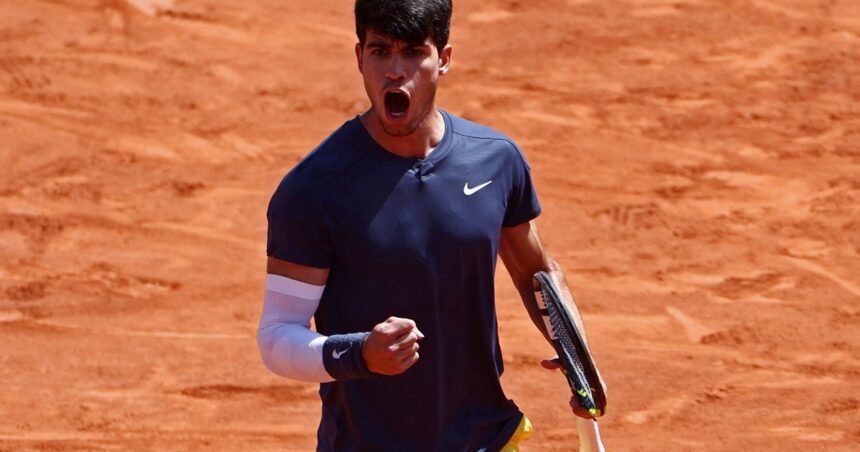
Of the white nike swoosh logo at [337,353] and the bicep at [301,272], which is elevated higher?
the bicep at [301,272]

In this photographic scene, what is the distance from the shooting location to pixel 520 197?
415cm

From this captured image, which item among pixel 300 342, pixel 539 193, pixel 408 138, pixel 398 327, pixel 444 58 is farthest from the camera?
pixel 539 193

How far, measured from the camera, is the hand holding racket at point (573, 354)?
4.12 m

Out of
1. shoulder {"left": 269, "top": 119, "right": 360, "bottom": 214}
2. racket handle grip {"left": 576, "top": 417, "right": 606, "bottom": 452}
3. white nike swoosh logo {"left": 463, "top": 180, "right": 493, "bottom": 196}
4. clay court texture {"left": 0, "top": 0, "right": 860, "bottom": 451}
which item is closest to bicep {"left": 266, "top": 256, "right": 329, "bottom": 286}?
shoulder {"left": 269, "top": 119, "right": 360, "bottom": 214}

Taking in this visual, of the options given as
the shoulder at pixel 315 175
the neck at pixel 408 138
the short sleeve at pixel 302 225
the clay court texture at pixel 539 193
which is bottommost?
the clay court texture at pixel 539 193

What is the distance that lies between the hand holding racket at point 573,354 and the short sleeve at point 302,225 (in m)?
0.76

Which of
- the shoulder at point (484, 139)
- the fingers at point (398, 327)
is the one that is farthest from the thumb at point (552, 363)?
the fingers at point (398, 327)

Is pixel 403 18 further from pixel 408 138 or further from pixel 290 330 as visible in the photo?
pixel 290 330

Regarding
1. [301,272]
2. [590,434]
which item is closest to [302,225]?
[301,272]

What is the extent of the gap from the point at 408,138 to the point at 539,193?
5.77m

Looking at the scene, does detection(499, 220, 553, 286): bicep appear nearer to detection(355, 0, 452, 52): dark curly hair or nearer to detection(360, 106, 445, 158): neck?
detection(360, 106, 445, 158): neck

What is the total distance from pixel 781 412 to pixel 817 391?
13.3 inches

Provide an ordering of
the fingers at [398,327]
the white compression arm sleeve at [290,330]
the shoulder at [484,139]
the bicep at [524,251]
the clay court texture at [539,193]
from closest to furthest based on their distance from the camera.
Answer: the fingers at [398,327], the white compression arm sleeve at [290,330], the shoulder at [484,139], the bicep at [524,251], the clay court texture at [539,193]

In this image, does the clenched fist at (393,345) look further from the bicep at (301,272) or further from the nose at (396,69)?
the nose at (396,69)
